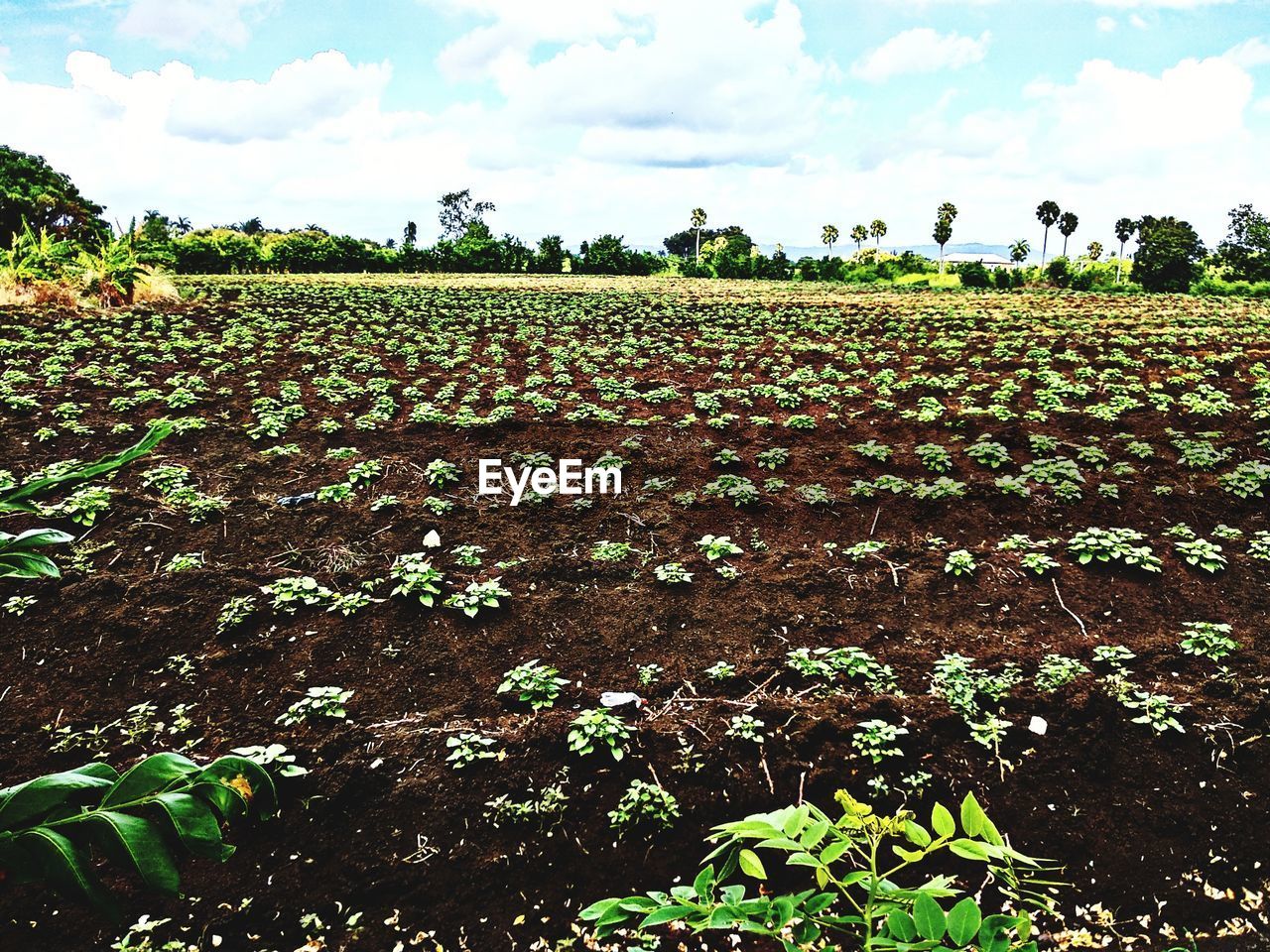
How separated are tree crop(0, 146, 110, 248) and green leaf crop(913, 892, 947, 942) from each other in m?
26.6

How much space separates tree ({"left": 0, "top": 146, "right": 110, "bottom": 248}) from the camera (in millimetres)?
24328

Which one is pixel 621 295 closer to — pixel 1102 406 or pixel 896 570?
pixel 1102 406

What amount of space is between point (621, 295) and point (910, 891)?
21626mm

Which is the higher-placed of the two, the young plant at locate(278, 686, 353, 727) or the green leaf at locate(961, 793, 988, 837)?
the green leaf at locate(961, 793, 988, 837)

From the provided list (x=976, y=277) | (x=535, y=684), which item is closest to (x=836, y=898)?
(x=535, y=684)

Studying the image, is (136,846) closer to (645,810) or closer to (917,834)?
(917,834)

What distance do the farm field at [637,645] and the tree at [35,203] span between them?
21.7 meters

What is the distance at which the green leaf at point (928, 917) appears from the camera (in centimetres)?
92

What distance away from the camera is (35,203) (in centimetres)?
2547

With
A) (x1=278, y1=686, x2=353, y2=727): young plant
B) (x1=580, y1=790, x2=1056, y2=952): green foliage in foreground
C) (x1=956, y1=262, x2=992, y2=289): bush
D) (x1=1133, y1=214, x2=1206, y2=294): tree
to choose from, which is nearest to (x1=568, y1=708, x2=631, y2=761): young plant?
(x1=278, y1=686, x2=353, y2=727): young plant

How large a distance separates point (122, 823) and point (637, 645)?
9.62 ft

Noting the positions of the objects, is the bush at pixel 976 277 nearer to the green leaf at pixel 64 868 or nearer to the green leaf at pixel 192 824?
the green leaf at pixel 192 824

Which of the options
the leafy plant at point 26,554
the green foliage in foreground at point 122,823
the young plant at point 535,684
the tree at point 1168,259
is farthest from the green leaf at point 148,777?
the tree at point 1168,259

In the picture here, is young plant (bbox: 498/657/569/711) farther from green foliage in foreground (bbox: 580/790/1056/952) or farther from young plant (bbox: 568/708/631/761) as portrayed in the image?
green foliage in foreground (bbox: 580/790/1056/952)
